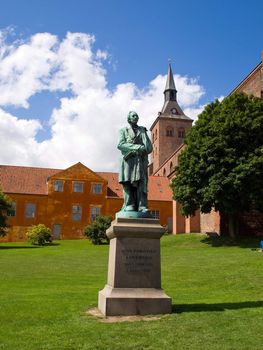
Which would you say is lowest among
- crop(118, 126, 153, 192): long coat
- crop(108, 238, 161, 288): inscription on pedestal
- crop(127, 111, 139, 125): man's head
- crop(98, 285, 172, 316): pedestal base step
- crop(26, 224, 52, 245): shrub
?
crop(98, 285, 172, 316): pedestal base step

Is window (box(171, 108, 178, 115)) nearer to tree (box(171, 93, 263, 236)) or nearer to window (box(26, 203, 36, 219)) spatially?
window (box(26, 203, 36, 219))

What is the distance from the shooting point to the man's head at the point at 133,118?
10.0 m

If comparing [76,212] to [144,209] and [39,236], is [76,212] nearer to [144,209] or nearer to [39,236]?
[39,236]

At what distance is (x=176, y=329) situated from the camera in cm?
709

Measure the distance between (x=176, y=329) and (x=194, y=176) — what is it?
24181 millimetres

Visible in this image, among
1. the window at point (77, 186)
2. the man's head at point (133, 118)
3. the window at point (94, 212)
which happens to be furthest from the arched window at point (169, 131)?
the man's head at point (133, 118)

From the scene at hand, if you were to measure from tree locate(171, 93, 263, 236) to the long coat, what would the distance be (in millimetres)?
19433

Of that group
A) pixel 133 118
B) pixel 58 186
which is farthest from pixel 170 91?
pixel 133 118

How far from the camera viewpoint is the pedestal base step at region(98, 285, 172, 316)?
27.0ft

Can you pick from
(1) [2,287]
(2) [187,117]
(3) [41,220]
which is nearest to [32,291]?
(1) [2,287]

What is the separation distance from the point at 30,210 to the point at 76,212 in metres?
5.78

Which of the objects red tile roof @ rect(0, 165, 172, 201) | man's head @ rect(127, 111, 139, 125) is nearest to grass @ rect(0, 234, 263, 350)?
man's head @ rect(127, 111, 139, 125)

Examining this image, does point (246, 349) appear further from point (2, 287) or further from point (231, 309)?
point (2, 287)

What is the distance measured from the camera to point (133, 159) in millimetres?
9523
